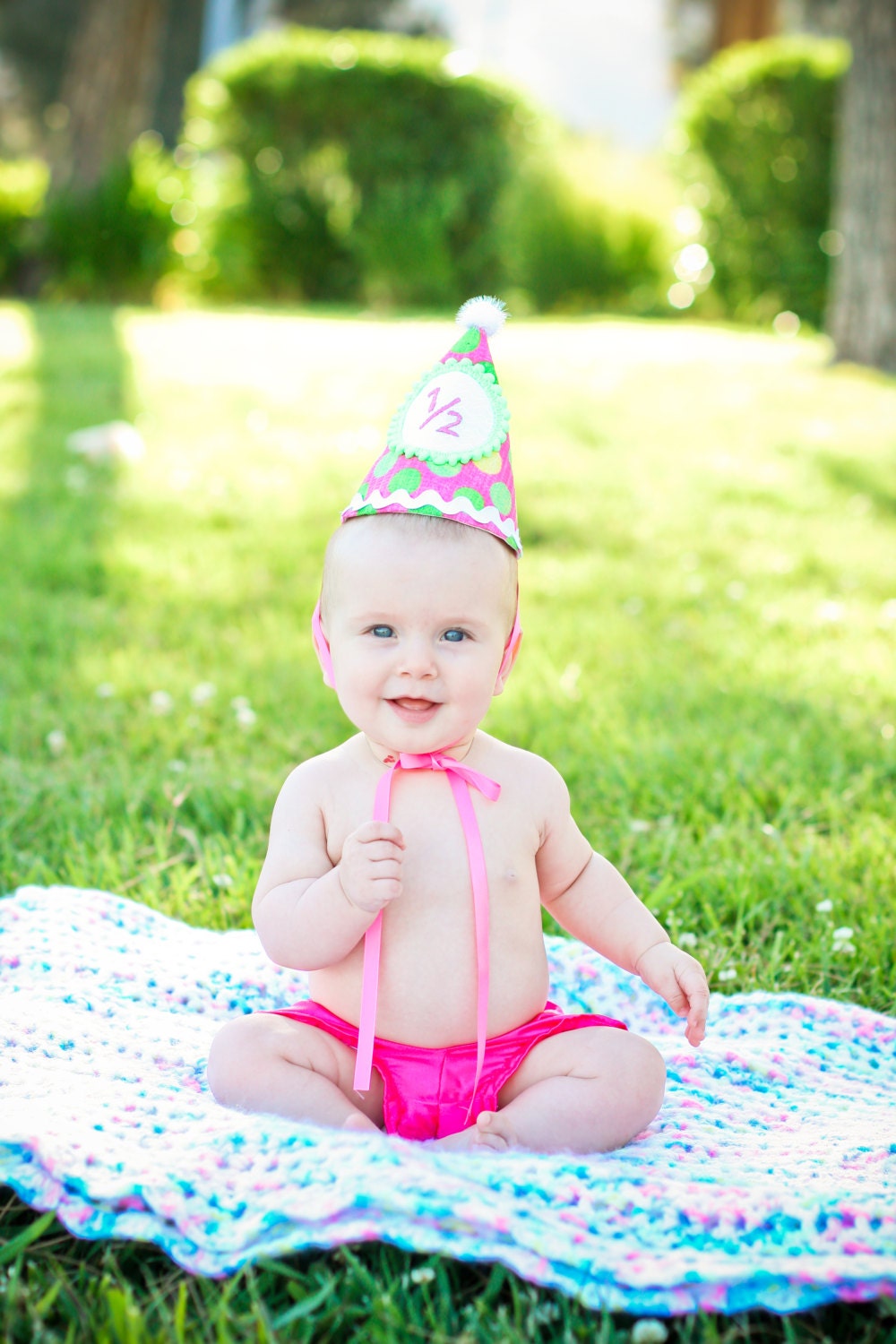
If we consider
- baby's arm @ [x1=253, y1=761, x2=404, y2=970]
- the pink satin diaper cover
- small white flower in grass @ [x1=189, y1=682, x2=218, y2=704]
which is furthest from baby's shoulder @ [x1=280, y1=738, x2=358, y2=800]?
small white flower in grass @ [x1=189, y1=682, x2=218, y2=704]

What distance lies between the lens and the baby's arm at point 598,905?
75.4 inches

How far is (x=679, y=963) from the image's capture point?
1896 millimetres

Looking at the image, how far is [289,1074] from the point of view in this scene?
1.81m

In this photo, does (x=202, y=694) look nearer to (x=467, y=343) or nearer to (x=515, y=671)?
(x=515, y=671)

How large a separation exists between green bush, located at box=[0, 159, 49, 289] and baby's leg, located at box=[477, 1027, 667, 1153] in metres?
10.6

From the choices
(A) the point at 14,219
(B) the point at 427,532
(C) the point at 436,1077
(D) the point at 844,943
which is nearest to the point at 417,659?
(B) the point at 427,532

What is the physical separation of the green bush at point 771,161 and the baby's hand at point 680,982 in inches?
401

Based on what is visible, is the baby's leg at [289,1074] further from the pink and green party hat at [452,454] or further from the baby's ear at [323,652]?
the pink and green party hat at [452,454]

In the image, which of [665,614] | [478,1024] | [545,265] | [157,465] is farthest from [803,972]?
[545,265]

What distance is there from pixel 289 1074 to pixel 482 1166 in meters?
0.34

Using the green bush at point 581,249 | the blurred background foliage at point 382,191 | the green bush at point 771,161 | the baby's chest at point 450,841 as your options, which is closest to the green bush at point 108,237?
the blurred background foliage at point 382,191

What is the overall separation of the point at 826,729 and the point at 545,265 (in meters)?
11.9

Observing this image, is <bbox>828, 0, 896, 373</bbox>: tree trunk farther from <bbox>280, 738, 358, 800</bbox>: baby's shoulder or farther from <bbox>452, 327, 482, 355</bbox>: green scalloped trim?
<bbox>280, 738, 358, 800</bbox>: baby's shoulder

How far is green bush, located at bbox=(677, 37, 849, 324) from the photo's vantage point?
35.9 feet
